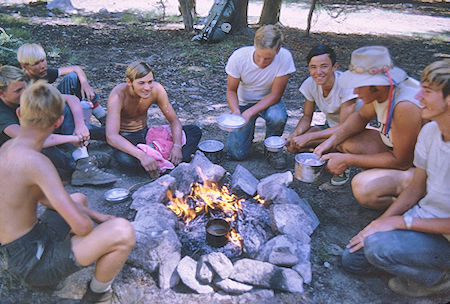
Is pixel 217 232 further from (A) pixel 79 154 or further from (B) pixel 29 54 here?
(B) pixel 29 54

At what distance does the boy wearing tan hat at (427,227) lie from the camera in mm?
2375

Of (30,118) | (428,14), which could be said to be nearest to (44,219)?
(30,118)

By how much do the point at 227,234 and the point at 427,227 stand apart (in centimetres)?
147

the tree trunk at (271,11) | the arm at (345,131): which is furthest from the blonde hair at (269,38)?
the tree trunk at (271,11)

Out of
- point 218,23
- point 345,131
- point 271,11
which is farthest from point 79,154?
point 271,11

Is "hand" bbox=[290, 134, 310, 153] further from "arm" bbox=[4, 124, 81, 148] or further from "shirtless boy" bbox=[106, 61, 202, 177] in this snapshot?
"arm" bbox=[4, 124, 81, 148]

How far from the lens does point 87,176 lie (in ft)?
12.5

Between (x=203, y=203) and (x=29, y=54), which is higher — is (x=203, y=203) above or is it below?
Answer: below

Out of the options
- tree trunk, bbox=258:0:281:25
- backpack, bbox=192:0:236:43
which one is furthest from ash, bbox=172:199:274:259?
tree trunk, bbox=258:0:281:25

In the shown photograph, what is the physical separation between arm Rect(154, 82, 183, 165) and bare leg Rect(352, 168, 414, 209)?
1.92 metres

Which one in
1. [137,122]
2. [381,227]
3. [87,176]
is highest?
[137,122]

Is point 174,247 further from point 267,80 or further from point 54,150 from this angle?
point 267,80

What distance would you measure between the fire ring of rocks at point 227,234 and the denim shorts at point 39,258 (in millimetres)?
564

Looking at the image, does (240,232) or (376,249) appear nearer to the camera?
(376,249)
